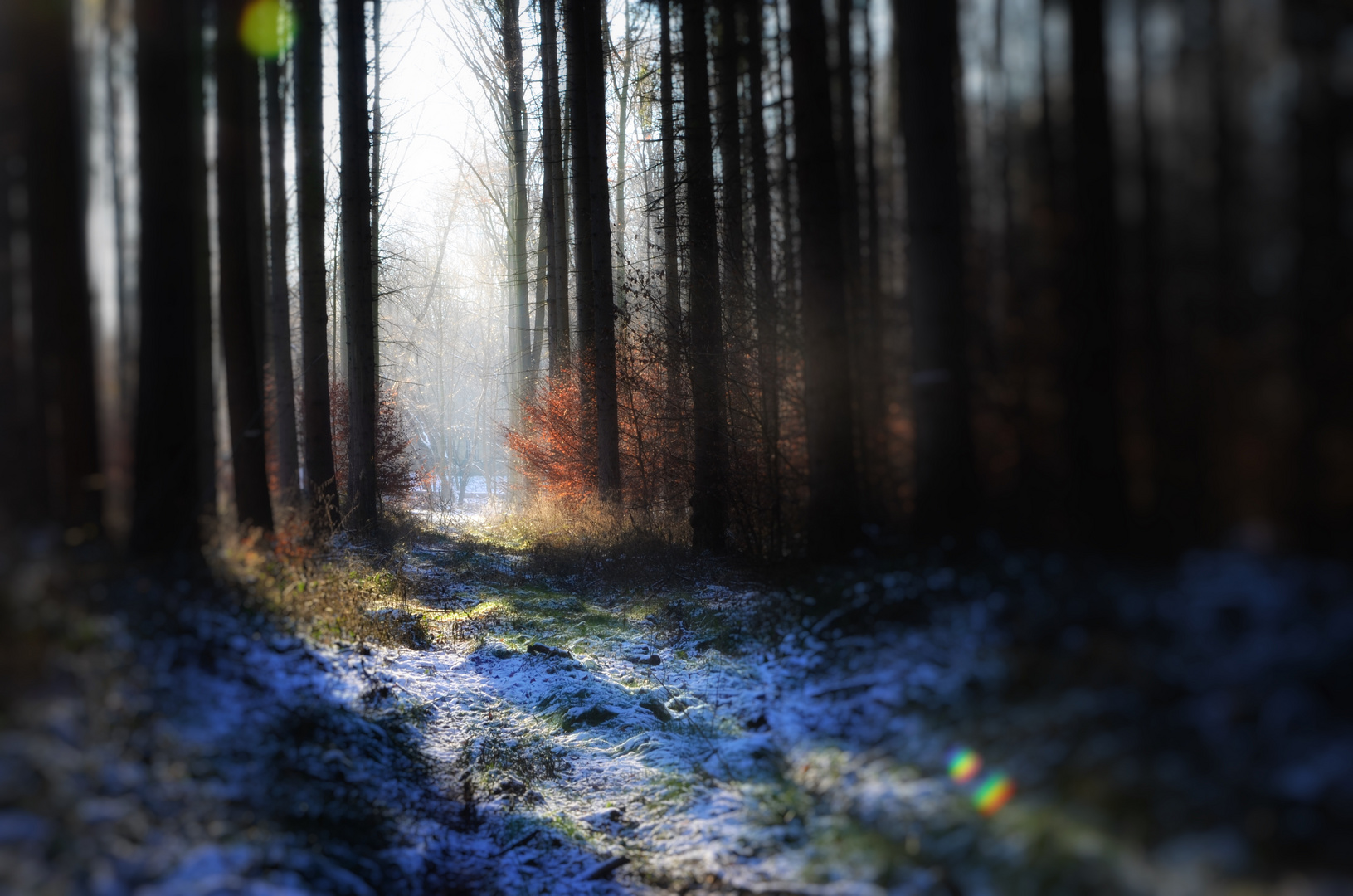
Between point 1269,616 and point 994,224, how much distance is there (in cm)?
325

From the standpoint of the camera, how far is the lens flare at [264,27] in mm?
6930

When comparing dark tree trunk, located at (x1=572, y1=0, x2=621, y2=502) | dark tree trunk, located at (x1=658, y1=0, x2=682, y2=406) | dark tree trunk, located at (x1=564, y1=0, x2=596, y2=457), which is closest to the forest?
dark tree trunk, located at (x1=658, y1=0, x2=682, y2=406)

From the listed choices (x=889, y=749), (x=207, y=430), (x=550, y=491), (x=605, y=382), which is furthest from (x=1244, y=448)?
(x=550, y=491)

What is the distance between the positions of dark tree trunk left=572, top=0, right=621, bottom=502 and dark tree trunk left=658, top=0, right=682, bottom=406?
109 cm

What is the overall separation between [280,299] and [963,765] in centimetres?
1068

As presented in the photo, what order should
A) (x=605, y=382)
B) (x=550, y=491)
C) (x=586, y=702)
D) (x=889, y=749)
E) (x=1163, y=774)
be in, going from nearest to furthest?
(x=1163, y=774) < (x=889, y=749) < (x=586, y=702) < (x=605, y=382) < (x=550, y=491)

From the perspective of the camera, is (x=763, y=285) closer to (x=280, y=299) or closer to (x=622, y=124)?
(x=280, y=299)

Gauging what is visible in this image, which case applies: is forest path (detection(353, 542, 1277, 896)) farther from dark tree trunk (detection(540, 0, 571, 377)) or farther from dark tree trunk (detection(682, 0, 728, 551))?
dark tree trunk (detection(540, 0, 571, 377))

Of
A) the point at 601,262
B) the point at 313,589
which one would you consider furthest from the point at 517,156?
the point at 313,589

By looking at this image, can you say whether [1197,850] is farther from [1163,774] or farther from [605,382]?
[605,382]

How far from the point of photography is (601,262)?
13.2m

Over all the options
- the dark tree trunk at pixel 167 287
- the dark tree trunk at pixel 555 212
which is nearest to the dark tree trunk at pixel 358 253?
the dark tree trunk at pixel 555 212

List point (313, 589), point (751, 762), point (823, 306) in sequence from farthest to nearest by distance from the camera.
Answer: point (823, 306), point (313, 589), point (751, 762)

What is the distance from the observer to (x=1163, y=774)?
2.64 m
